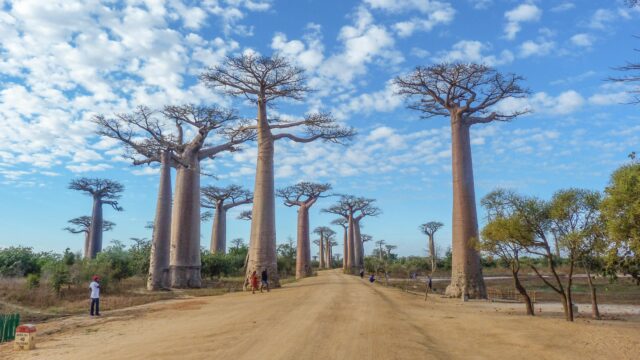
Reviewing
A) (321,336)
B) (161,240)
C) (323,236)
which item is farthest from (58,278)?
(323,236)

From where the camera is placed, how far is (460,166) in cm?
1834

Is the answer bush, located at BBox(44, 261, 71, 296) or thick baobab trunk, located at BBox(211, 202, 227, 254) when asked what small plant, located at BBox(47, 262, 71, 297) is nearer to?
bush, located at BBox(44, 261, 71, 296)

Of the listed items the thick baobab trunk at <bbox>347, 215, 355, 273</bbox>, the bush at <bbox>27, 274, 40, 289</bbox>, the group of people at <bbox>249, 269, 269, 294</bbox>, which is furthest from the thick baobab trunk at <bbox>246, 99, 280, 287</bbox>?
the thick baobab trunk at <bbox>347, 215, 355, 273</bbox>

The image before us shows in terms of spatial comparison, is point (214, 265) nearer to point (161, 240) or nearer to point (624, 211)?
point (161, 240)

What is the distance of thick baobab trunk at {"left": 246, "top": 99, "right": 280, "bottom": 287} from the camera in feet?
61.7

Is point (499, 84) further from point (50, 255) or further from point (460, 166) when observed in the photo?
point (50, 255)

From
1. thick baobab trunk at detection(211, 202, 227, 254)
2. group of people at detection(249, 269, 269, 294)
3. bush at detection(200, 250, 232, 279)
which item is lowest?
group of people at detection(249, 269, 269, 294)

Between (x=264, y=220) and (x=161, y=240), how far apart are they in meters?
5.07

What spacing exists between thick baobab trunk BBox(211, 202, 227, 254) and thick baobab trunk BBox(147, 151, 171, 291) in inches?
682

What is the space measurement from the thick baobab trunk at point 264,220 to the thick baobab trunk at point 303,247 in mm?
14195

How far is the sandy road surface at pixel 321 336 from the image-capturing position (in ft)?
22.8

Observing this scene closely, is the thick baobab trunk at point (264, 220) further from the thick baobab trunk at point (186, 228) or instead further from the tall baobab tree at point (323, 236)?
the tall baobab tree at point (323, 236)

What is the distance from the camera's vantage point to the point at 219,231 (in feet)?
127

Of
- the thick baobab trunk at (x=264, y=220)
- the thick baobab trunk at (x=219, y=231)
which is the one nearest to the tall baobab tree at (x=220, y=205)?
the thick baobab trunk at (x=219, y=231)
